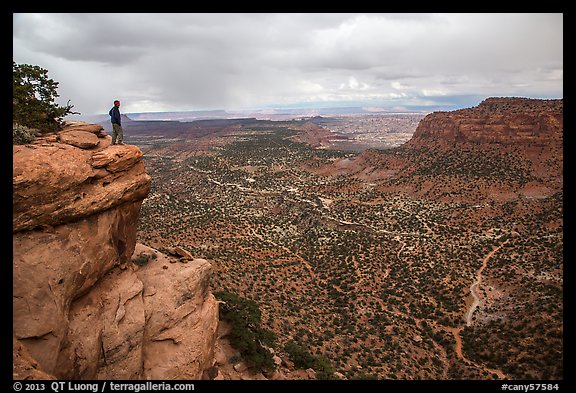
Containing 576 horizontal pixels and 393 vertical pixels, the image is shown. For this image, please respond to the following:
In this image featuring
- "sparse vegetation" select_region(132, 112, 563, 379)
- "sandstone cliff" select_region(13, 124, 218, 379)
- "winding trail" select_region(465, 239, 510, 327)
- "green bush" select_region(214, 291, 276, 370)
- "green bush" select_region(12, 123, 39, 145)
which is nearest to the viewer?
"sandstone cliff" select_region(13, 124, 218, 379)

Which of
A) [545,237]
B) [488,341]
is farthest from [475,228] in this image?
[488,341]

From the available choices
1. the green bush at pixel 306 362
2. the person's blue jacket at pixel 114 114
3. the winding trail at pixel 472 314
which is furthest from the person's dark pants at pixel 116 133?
the winding trail at pixel 472 314

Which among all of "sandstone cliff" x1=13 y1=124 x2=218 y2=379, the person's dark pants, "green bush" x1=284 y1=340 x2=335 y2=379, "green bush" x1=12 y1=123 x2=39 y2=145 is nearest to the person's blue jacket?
the person's dark pants

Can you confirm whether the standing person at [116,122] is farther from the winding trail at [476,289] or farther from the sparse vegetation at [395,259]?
the winding trail at [476,289]

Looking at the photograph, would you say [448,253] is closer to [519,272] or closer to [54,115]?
[519,272]

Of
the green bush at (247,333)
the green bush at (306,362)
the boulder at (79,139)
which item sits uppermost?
the boulder at (79,139)

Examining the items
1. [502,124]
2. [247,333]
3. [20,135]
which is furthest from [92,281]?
[502,124]

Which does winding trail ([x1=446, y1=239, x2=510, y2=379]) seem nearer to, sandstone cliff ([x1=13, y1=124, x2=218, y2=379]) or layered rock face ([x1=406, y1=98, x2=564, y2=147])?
sandstone cliff ([x1=13, y1=124, x2=218, y2=379])
